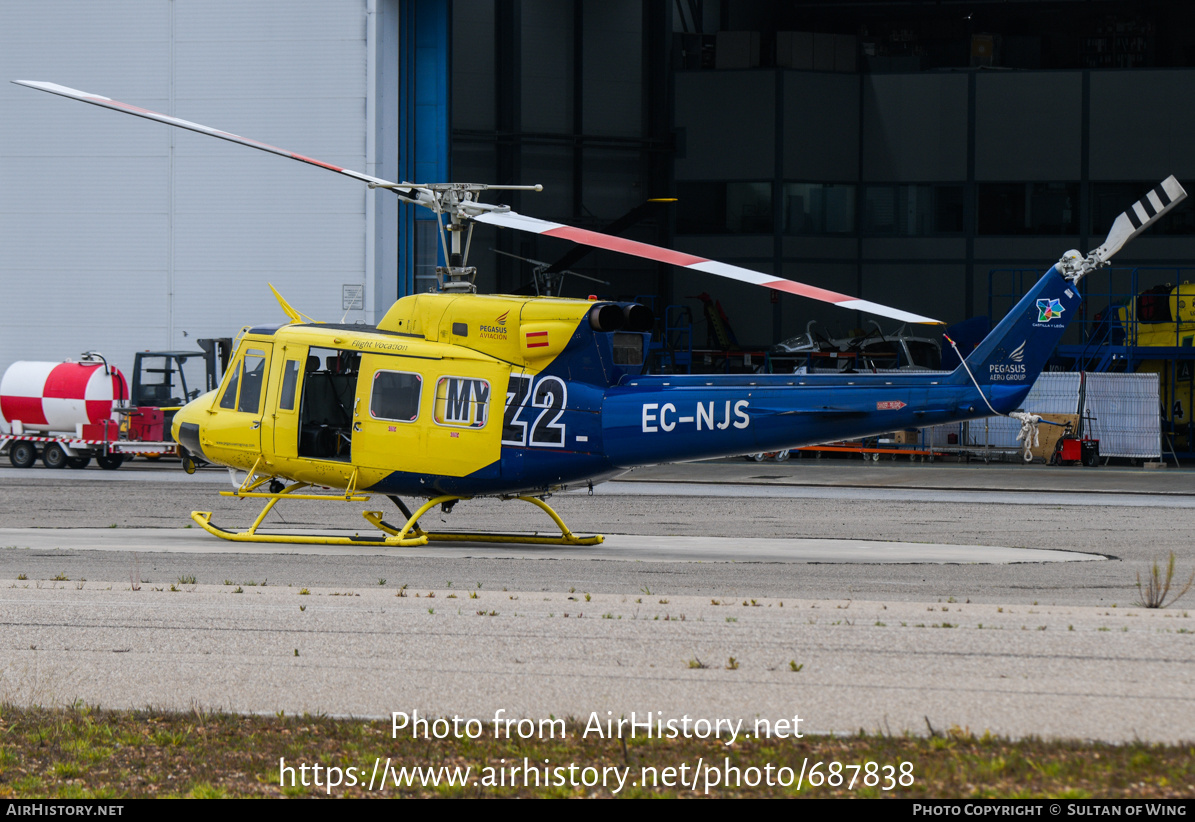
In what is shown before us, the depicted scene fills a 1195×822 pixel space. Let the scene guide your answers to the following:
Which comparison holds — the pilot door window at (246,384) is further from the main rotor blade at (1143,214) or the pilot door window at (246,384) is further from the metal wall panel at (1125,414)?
the metal wall panel at (1125,414)

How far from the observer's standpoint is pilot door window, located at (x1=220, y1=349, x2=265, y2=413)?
14.6m

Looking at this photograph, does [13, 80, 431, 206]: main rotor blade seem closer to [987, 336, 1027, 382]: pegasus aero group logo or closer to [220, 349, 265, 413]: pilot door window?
[220, 349, 265, 413]: pilot door window

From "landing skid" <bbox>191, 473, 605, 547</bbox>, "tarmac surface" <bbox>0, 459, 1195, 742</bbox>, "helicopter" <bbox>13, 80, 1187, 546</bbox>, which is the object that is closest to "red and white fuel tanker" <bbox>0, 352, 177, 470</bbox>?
"tarmac surface" <bbox>0, 459, 1195, 742</bbox>

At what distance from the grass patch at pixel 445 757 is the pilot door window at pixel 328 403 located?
7.88 m

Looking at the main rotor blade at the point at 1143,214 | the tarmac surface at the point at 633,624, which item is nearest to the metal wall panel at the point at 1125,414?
the tarmac surface at the point at 633,624

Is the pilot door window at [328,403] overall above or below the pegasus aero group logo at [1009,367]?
below

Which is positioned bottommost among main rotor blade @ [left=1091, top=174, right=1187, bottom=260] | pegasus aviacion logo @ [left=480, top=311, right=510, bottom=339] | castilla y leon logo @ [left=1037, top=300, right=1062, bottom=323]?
pegasus aviacion logo @ [left=480, top=311, right=510, bottom=339]

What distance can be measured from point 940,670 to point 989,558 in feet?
22.3

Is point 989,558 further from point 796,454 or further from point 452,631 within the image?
point 796,454

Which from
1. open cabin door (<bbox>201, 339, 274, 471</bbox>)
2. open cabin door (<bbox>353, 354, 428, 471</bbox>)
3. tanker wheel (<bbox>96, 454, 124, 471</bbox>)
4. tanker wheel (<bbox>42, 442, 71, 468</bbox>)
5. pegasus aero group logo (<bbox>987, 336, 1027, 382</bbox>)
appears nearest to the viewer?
pegasus aero group logo (<bbox>987, 336, 1027, 382</bbox>)

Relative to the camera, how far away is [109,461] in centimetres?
2755

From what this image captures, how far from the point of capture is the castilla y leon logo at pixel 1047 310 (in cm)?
1187
